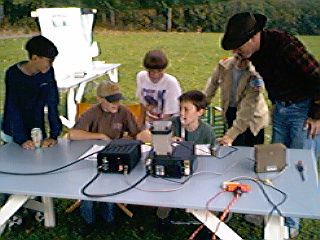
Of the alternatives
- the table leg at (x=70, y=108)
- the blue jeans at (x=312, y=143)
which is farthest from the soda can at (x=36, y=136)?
the table leg at (x=70, y=108)

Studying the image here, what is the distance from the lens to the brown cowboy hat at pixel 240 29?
3.02m

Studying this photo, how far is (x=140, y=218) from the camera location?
150 inches

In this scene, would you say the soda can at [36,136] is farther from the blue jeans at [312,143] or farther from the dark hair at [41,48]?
the blue jeans at [312,143]

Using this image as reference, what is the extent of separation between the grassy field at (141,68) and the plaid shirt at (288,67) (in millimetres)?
1010

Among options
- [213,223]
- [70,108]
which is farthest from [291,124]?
[70,108]

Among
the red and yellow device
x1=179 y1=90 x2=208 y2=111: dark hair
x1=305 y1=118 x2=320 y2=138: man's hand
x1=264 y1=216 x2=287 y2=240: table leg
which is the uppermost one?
x1=179 y1=90 x2=208 y2=111: dark hair

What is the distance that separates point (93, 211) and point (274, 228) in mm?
1545

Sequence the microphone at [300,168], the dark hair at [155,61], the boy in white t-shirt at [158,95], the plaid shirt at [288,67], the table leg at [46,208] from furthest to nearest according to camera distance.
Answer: the boy in white t-shirt at [158,95], the dark hair at [155,61], the table leg at [46,208], the plaid shirt at [288,67], the microphone at [300,168]

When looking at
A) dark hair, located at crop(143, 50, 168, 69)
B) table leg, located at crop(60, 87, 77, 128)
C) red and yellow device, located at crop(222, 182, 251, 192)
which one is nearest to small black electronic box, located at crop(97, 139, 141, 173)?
red and yellow device, located at crop(222, 182, 251, 192)

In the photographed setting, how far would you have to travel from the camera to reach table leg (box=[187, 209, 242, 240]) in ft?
8.37

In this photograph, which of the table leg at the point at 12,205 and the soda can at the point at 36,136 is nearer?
the table leg at the point at 12,205

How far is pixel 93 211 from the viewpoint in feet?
11.9

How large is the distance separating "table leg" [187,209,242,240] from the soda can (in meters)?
1.35

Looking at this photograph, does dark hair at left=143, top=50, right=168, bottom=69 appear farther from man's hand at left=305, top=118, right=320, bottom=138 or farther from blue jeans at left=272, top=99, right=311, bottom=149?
man's hand at left=305, top=118, right=320, bottom=138
